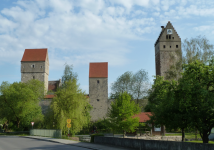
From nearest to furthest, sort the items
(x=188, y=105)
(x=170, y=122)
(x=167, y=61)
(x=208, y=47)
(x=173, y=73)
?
(x=188, y=105) < (x=170, y=122) < (x=208, y=47) < (x=173, y=73) < (x=167, y=61)

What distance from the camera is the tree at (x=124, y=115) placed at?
96.6ft

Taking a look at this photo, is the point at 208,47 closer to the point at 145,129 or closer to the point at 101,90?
the point at 145,129

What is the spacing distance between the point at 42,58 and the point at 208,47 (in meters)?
48.1

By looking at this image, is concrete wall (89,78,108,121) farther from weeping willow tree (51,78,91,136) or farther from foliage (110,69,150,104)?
A: weeping willow tree (51,78,91,136)

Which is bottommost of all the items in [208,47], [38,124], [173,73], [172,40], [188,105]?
[38,124]

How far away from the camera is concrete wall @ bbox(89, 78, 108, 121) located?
57875 millimetres

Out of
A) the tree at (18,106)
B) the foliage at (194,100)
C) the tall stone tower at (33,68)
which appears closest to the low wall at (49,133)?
the tree at (18,106)

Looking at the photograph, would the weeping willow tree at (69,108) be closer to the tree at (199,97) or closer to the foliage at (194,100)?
the foliage at (194,100)

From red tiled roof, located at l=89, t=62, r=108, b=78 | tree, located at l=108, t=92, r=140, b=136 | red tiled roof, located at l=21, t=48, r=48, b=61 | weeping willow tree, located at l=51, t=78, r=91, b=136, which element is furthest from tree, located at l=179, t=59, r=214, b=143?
red tiled roof, located at l=21, t=48, r=48, b=61

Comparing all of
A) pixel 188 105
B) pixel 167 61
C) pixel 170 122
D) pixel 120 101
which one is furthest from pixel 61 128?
pixel 167 61

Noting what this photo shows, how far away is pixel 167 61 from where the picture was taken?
58.6m

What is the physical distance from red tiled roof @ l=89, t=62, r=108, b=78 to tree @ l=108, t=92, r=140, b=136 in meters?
29.2

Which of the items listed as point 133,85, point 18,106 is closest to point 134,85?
point 133,85

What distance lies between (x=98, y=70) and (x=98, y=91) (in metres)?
5.80
